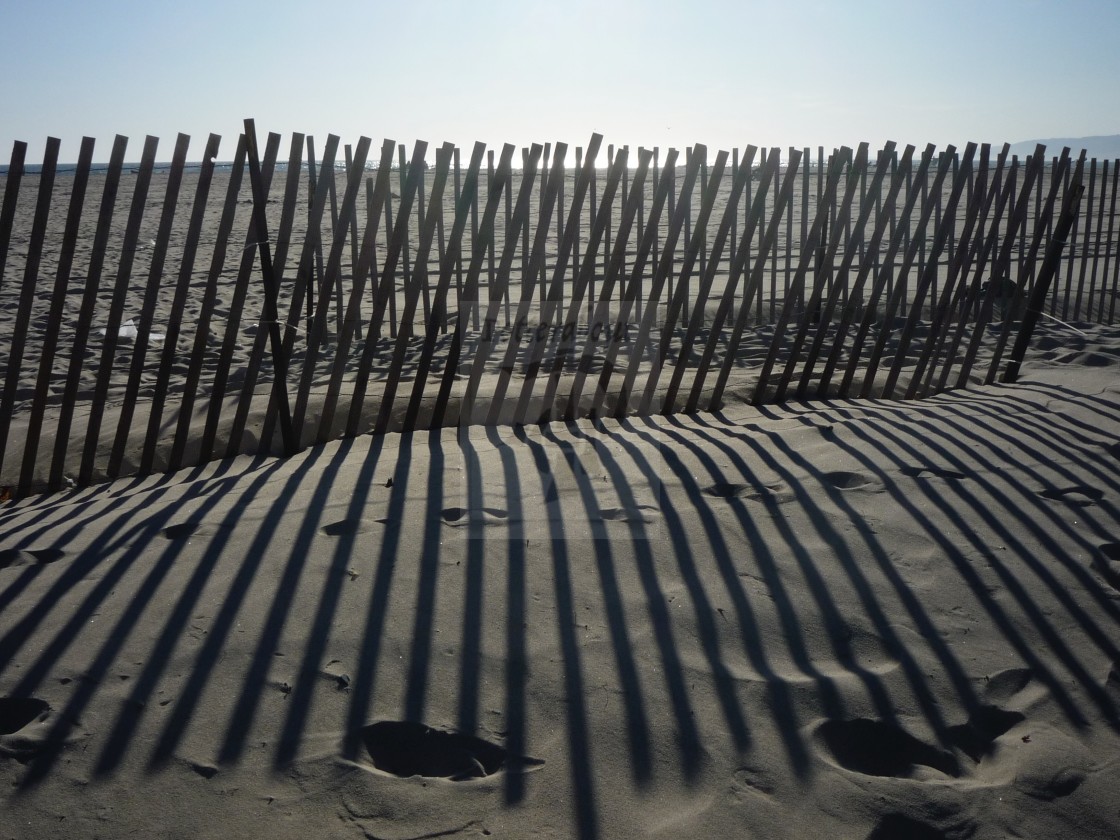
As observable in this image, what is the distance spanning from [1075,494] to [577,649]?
86.6 inches

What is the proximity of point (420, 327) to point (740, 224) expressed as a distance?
33.7 ft

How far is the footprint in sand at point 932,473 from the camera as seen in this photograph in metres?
3.49

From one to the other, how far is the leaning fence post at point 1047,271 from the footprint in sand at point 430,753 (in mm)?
4815

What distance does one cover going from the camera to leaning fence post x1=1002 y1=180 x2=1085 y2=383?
5.45 metres

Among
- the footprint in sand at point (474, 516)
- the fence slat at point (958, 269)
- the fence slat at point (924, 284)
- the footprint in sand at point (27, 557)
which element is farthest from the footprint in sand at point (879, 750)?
the fence slat at point (958, 269)

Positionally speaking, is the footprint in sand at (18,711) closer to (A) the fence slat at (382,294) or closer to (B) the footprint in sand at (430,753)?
(B) the footprint in sand at (430,753)

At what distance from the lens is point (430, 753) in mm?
1995

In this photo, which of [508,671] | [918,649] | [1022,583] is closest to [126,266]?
[508,671]

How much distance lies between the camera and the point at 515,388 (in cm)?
543

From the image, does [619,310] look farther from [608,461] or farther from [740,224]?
[740,224]

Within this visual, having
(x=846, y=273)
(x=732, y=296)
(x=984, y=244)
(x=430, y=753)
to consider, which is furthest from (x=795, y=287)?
(x=430, y=753)

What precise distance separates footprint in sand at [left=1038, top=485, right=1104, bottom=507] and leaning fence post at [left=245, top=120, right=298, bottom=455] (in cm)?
325

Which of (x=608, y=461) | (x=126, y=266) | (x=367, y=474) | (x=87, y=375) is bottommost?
(x=87, y=375)

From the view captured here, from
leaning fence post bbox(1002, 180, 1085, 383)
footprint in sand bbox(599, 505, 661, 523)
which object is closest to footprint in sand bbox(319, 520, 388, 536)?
footprint in sand bbox(599, 505, 661, 523)
